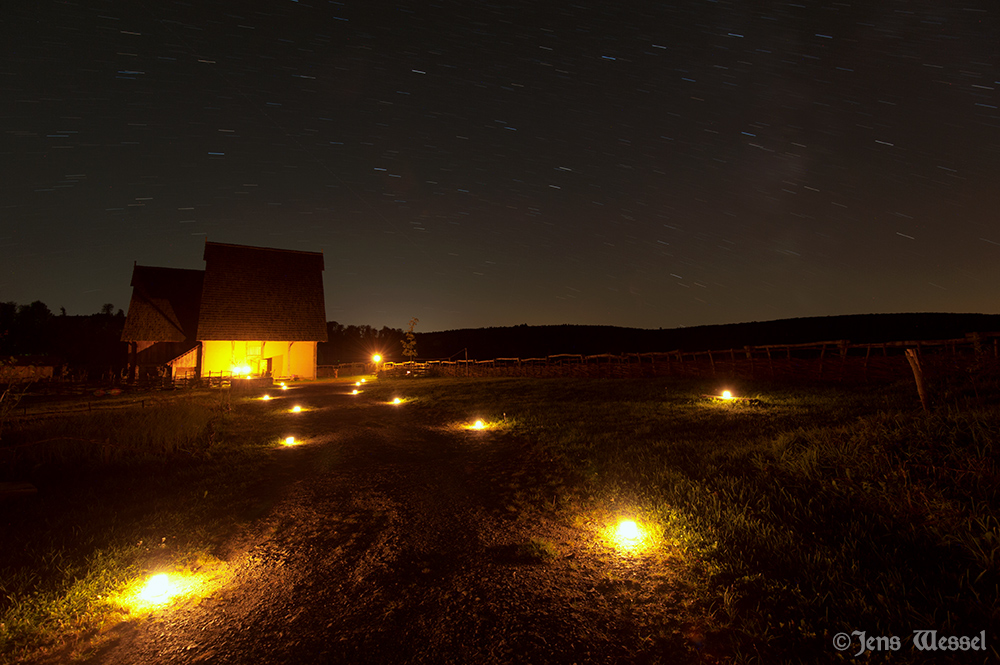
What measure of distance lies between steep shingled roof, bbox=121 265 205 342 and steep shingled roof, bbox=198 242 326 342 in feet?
7.20

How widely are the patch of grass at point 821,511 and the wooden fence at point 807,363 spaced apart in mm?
2797

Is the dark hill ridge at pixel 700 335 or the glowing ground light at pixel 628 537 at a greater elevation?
the dark hill ridge at pixel 700 335

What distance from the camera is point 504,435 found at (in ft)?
32.3

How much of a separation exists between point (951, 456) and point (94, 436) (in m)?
12.9

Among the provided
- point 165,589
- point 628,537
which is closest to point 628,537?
point 628,537

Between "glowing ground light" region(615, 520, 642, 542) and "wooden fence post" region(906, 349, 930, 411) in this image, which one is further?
"wooden fence post" region(906, 349, 930, 411)

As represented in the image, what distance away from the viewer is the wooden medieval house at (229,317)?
27.2 m

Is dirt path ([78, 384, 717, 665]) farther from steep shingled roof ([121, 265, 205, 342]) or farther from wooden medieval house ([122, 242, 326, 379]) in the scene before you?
steep shingled roof ([121, 265, 205, 342])

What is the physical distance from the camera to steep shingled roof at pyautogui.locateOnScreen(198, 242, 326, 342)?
91.5 ft

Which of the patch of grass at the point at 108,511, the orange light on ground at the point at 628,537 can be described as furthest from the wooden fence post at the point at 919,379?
the patch of grass at the point at 108,511

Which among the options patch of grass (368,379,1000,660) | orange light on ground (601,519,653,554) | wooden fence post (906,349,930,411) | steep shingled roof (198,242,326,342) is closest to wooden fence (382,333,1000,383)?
wooden fence post (906,349,930,411)

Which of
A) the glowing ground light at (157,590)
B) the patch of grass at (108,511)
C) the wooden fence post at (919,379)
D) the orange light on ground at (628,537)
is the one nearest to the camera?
the patch of grass at (108,511)

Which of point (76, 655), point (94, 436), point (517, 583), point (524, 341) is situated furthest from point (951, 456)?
point (524, 341)

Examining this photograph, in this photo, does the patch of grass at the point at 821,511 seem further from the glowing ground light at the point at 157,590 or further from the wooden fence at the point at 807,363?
the glowing ground light at the point at 157,590
